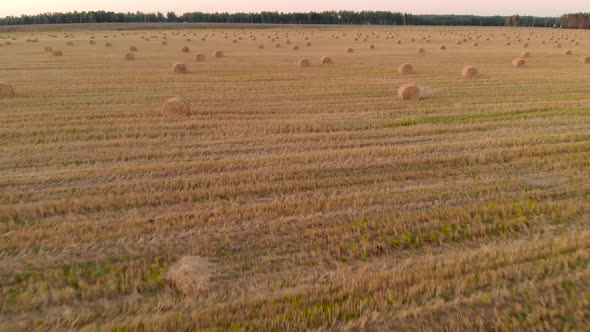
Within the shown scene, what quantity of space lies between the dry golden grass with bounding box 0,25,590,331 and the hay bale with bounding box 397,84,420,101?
4.01 ft

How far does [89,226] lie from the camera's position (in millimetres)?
4770

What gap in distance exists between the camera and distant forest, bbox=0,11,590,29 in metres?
88.6

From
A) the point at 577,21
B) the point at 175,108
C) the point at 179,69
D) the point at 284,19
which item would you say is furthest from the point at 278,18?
the point at 175,108

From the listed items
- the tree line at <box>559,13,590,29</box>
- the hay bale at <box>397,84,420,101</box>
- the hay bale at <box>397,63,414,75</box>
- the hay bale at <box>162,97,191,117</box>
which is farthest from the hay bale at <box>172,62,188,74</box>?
the tree line at <box>559,13,590,29</box>

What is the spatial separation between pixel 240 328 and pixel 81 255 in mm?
2084

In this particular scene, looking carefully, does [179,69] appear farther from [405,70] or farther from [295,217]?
[295,217]

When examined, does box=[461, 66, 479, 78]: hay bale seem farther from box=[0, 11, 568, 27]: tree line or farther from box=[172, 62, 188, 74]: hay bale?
box=[0, 11, 568, 27]: tree line

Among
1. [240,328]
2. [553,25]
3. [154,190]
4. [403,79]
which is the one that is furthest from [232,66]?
[553,25]

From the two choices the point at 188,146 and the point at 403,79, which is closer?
the point at 188,146

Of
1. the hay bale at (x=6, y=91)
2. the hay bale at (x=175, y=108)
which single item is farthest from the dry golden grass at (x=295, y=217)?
the hay bale at (x=6, y=91)

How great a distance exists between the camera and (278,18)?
318 feet

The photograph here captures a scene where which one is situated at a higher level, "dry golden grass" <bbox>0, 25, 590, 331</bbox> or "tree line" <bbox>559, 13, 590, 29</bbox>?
"tree line" <bbox>559, 13, 590, 29</bbox>

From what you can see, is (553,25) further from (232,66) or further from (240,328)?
(240,328)

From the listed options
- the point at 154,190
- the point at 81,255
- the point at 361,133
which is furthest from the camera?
the point at 361,133
